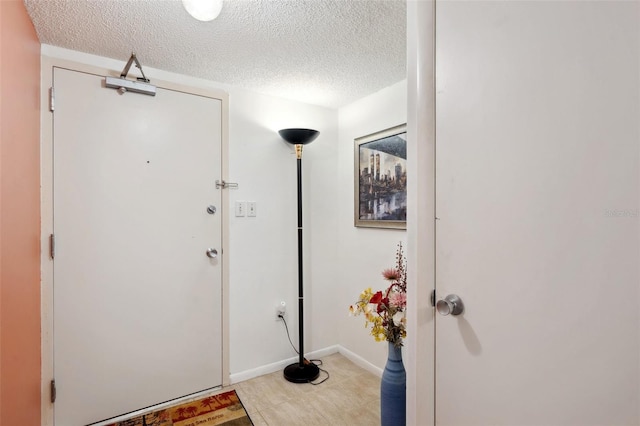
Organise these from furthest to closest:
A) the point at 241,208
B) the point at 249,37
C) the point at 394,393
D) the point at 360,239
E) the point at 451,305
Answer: the point at 360,239, the point at 241,208, the point at 249,37, the point at 394,393, the point at 451,305

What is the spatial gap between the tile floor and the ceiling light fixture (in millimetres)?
2142

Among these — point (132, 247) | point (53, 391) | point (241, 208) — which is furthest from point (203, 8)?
point (53, 391)

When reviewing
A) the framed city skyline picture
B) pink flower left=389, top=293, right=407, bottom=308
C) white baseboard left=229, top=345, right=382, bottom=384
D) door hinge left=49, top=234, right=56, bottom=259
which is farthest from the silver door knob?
door hinge left=49, top=234, right=56, bottom=259

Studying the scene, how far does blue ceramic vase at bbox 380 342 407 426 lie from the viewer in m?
1.49

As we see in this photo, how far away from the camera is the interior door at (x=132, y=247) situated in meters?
1.75

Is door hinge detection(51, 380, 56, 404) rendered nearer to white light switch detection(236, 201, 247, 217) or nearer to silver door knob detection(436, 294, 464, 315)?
white light switch detection(236, 201, 247, 217)

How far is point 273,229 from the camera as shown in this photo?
96.7 inches

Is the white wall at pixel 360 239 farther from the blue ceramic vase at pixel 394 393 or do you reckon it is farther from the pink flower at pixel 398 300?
the blue ceramic vase at pixel 394 393

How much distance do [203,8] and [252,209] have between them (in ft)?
4.35

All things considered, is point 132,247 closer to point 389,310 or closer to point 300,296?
point 300,296

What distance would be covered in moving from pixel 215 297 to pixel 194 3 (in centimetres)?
172

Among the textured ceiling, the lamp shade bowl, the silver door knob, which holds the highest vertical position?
the textured ceiling

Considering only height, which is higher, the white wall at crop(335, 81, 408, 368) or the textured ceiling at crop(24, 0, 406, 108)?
the textured ceiling at crop(24, 0, 406, 108)

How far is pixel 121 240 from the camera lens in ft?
6.21
